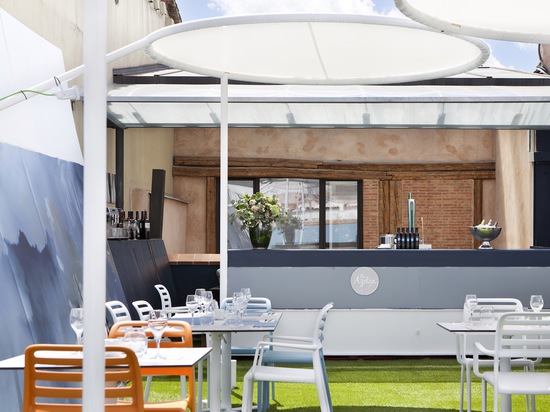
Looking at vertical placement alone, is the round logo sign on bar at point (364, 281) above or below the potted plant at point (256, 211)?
below

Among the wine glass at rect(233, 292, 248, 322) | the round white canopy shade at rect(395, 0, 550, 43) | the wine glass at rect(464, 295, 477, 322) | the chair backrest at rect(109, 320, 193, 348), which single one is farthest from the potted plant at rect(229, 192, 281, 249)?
the round white canopy shade at rect(395, 0, 550, 43)

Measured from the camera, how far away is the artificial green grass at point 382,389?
6.99 metres

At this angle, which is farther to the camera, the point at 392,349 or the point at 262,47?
the point at 392,349

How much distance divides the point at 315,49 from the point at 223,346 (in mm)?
2435

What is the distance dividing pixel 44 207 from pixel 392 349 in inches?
165

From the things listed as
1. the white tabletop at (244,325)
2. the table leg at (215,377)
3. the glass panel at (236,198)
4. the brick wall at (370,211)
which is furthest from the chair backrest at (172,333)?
the brick wall at (370,211)

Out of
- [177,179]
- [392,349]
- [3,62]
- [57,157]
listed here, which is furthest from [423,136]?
[3,62]

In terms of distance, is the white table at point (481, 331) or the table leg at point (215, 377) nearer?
the white table at point (481, 331)

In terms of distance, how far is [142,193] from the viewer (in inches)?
539

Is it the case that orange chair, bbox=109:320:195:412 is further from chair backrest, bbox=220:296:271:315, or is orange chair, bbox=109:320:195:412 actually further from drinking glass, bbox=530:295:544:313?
drinking glass, bbox=530:295:544:313

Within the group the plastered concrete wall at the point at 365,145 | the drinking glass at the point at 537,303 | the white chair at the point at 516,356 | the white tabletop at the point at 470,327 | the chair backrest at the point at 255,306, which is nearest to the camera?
the white chair at the point at 516,356

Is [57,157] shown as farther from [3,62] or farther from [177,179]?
[177,179]

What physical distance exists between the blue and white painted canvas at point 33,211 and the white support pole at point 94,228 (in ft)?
11.0

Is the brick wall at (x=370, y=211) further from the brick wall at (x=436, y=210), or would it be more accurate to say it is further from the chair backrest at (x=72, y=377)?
the chair backrest at (x=72, y=377)
